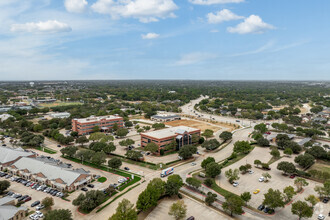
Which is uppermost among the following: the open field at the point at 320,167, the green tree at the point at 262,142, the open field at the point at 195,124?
the green tree at the point at 262,142

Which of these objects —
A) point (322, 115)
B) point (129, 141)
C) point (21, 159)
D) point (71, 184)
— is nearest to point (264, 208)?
point (71, 184)

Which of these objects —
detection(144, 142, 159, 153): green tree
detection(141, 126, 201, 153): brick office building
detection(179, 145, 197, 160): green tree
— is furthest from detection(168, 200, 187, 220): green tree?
detection(141, 126, 201, 153): brick office building

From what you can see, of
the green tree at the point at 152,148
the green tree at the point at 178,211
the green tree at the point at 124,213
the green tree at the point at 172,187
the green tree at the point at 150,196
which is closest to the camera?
the green tree at the point at 124,213

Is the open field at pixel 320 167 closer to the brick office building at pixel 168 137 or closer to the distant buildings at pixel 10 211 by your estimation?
the brick office building at pixel 168 137

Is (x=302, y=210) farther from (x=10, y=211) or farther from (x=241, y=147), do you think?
(x=10, y=211)

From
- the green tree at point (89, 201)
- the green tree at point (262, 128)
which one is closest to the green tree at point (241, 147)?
the green tree at point (262, 128)

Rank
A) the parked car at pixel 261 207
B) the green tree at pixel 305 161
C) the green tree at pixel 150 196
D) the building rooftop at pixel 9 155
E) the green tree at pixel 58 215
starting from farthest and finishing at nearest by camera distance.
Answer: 1. the building rooftop at pixel 9 155
2. the green tree at pixel 305 161
3. the parked car at pixel 261 207
4. the green tree at pixel 150 196
5. the green tree at pixel 58 215
